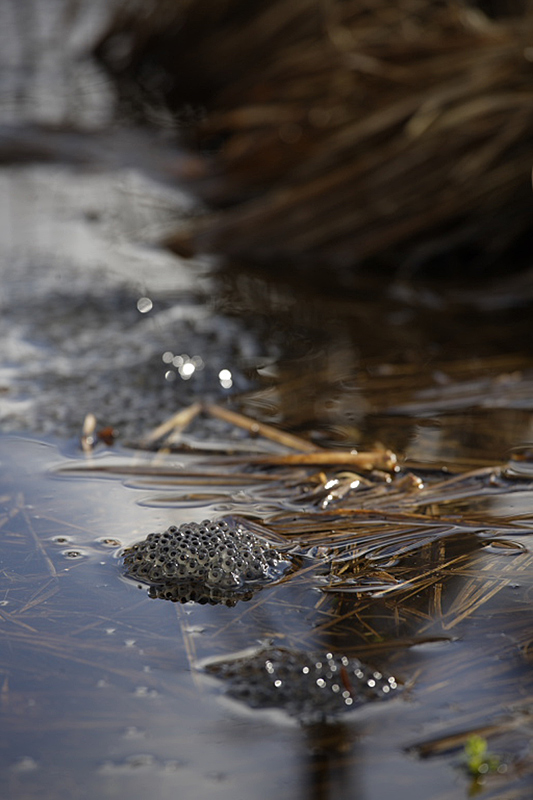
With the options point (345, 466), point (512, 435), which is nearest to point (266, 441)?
point (345, 466)

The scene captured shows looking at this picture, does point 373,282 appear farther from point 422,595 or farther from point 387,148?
point 422,595

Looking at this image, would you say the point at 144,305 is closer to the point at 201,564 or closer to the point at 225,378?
the point at 225,378

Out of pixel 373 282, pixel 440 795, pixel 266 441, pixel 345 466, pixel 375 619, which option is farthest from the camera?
pixel 373 282

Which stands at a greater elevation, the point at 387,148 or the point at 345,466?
the point at 387,148

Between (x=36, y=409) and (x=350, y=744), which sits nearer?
(x=350, y=744)

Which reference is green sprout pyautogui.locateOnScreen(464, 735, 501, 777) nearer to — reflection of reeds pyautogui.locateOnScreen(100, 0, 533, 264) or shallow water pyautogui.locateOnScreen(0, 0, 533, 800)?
shallow water pyautogui.locateOnScreen(0, 0, 533, 800)
